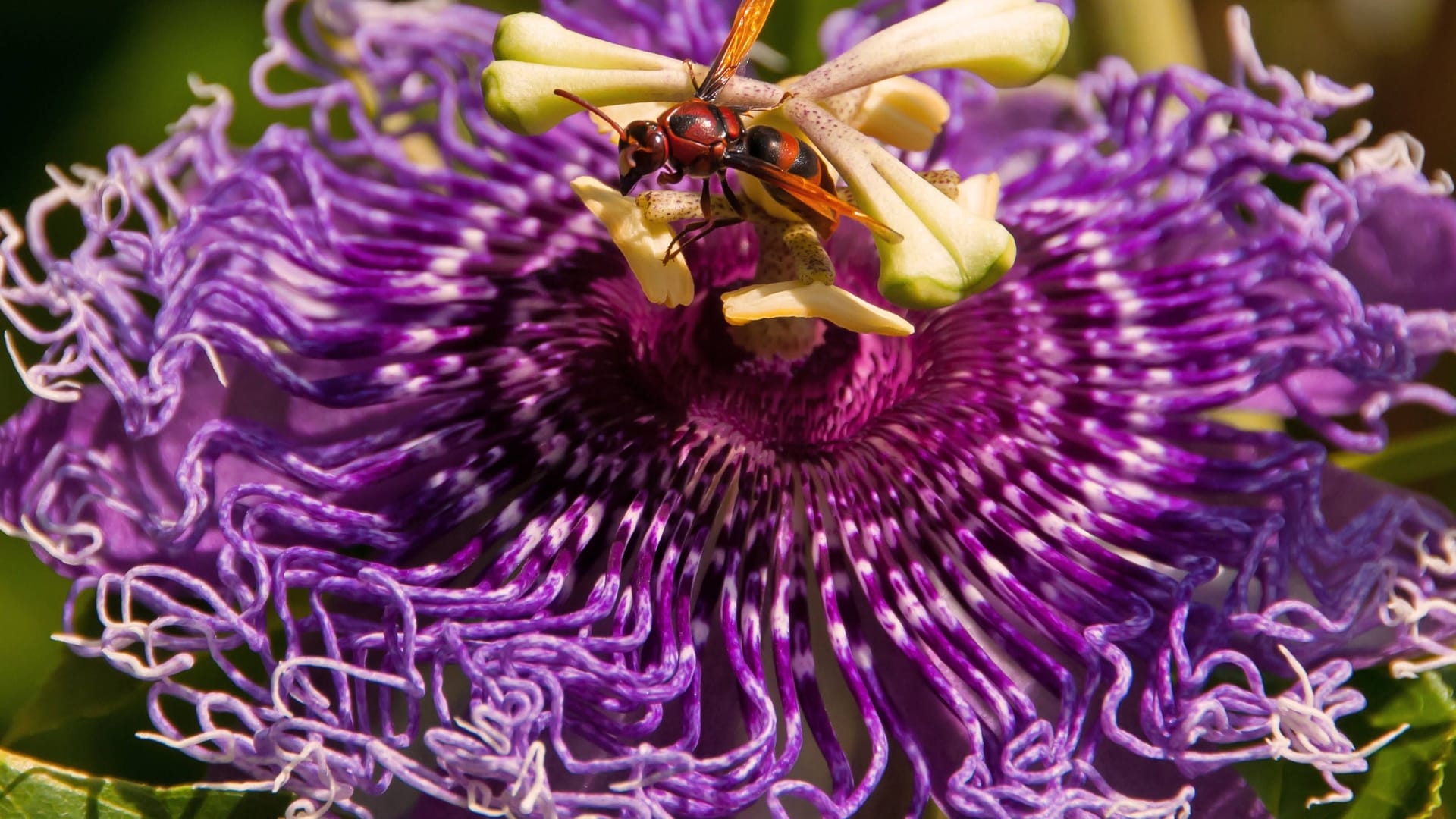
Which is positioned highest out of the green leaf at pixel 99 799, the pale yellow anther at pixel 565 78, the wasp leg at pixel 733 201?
the pale yellow anther at pixel 565 78

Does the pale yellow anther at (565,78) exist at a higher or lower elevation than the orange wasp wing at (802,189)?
higher

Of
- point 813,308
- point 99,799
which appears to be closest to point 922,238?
point 813,308

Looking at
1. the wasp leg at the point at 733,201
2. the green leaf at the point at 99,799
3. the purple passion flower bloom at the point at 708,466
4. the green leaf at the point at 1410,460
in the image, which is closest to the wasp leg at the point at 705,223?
the wasp leg at the point at 733,201

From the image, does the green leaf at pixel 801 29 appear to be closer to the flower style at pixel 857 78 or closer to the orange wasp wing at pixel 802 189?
the flower style at pixel 857 78

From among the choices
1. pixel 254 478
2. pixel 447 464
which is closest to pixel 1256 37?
pixel 447 464

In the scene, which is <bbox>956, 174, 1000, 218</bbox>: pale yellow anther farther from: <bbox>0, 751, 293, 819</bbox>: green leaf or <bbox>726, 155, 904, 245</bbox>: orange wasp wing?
<bbox>0, 751, 293, 819</bbox>: green leaf

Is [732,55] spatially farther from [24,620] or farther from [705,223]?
[24,620]
